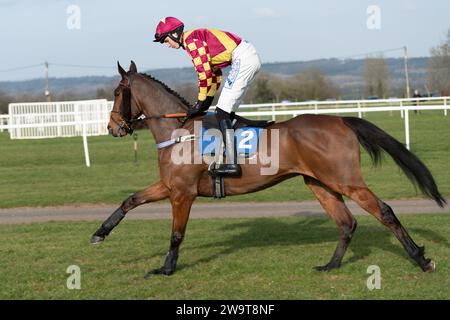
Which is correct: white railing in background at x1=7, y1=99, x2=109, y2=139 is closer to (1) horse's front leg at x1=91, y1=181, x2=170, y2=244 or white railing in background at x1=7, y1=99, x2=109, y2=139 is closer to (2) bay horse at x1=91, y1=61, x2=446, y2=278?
(2) bay horse at x1=91, y1=61, x2=446, y2=278

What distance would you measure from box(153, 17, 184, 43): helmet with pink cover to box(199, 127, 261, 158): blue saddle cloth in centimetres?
112

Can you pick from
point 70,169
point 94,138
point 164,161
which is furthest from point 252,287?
point 94,138

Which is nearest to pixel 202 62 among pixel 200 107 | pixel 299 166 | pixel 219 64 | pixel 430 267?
pixel 219 64

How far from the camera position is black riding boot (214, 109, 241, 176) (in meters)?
6.92

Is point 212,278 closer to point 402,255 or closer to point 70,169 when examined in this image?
point 402,255

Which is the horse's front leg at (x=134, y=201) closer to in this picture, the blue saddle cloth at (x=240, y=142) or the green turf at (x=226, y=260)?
the green turf at (x=226, y=260)

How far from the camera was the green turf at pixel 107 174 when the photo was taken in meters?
12.6

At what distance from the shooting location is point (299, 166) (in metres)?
6.94

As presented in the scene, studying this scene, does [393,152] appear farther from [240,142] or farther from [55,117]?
[55,117]

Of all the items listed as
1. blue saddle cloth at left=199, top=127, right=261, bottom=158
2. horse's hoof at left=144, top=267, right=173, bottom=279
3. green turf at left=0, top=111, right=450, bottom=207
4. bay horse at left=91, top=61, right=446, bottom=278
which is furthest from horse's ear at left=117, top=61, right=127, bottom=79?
green turf at left=0, top=111, right=450, bottom=207

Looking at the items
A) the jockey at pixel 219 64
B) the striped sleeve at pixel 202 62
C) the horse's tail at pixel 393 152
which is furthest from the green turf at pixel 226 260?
the striped sleeve at pixel 202 62

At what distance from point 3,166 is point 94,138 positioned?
999 cm

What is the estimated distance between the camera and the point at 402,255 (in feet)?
24.3

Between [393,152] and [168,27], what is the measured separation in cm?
262
